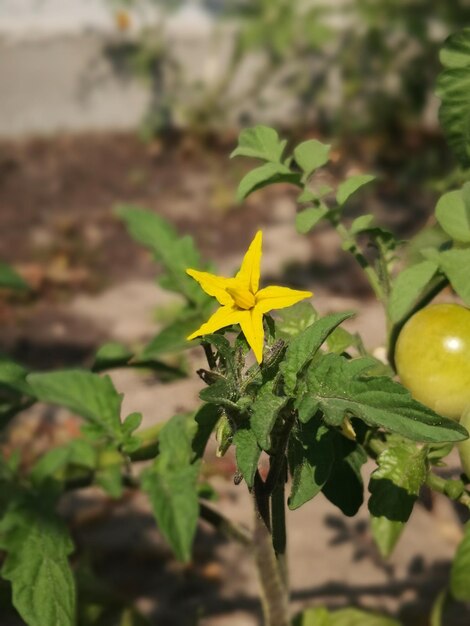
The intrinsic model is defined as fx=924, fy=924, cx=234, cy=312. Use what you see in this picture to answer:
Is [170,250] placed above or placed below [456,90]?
below

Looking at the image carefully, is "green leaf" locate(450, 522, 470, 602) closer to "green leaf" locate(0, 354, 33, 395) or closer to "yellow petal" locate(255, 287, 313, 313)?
"yellow petal" locate(255, 287, 313, 313)

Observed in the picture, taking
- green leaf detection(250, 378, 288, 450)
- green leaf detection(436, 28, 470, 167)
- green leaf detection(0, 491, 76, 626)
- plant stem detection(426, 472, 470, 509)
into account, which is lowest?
green leaf detection(0, 491, 76, 626)

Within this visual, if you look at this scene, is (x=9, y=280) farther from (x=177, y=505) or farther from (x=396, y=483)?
(x=396, y=483)

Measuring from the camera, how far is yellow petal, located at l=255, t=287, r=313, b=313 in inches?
33.2

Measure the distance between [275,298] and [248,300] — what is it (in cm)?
2

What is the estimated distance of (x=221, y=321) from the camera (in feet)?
2.73

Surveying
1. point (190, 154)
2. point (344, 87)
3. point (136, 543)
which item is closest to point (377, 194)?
point (344, 87)

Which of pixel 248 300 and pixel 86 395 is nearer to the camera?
pixel 248 300

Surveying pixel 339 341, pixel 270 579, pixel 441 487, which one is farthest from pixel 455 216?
pixel 270 579

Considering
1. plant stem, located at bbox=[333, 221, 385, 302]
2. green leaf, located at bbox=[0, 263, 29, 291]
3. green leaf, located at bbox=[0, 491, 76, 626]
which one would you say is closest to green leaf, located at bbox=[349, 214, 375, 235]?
plant stem, located at bbox=[333, 221, 385, 302]

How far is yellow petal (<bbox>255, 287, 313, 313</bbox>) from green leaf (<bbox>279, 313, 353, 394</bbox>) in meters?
0.04

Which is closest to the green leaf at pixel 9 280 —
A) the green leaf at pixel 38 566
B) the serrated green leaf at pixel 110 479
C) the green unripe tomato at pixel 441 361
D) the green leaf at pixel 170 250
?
the green leaf at pixel 170 250

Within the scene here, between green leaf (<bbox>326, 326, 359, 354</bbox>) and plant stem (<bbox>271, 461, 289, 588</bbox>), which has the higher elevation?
green leaf (<bbox>326, 326, 359, 354</bbox>)

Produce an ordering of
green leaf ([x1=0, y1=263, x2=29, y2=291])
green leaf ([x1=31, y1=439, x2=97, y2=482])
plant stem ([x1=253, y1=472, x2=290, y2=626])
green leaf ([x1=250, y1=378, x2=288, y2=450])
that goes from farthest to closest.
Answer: green leaf ([x1=0, y1=263, x2=29, y2=291]) < green leaf ([x1=31, y1=439, x2=97, y2=482]) < plant stem ([x1=253, y1=472, x2=290, y2=626]) < green leaf ([x1=250, y1=378, x2=288, y2=450])
